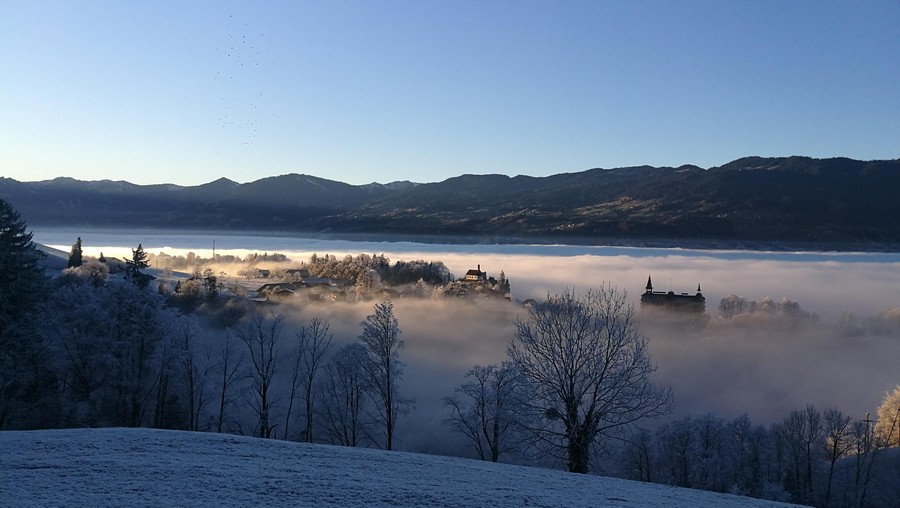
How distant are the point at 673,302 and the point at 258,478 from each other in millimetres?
187972

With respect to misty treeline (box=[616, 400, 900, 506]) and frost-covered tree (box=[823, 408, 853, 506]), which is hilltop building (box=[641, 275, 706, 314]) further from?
frost-covered tree (box=[823, 408, 853, 506])

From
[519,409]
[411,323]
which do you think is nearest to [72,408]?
[519,409]

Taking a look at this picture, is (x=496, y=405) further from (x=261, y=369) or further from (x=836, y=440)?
(x=836, y=440)

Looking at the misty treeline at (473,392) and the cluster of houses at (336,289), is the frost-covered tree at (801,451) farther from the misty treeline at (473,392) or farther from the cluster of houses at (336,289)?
the cluster of houses at (336,289)

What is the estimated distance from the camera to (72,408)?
42406 millimetres

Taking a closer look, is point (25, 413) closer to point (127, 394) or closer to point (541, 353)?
point (127, 394)

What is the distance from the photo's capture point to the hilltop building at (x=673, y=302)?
615 feet

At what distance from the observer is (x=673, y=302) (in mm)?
189625

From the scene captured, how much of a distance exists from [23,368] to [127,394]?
7632 millimetres

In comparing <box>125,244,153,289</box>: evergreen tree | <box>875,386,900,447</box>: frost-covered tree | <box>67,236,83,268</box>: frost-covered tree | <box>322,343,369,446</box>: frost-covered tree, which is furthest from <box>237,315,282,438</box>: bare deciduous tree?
<box>875,386,900,447</box>: frost-covered tree

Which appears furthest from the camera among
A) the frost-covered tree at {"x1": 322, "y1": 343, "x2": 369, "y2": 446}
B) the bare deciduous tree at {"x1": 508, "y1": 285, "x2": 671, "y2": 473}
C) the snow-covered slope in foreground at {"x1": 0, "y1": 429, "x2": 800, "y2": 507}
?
the frost-covered tree at {"x1": 322, "y1": 343, "x2": 369, "y2": 446}

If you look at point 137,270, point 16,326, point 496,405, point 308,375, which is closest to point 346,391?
point 308,375

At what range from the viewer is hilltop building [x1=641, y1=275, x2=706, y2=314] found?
18738 cm

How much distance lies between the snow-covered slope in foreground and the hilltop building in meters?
176
